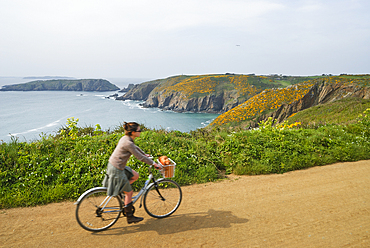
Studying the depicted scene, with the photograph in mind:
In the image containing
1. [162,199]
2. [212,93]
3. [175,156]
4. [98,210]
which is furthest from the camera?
[212,93]

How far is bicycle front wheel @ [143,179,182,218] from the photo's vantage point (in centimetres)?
446

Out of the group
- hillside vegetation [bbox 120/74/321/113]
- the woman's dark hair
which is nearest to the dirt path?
the woman's dark hair

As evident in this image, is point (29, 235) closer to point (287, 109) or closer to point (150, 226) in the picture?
point (150, 226)

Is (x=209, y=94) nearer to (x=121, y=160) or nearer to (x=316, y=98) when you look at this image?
(x=316, y=98)

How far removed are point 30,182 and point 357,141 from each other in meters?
11.9

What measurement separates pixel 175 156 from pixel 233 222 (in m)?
3.13

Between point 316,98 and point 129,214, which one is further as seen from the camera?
point 316,98

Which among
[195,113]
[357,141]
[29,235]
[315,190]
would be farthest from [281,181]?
[195,113]

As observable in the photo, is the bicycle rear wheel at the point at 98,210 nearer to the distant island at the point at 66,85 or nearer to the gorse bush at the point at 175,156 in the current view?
the gorse bush at the point at 175,156

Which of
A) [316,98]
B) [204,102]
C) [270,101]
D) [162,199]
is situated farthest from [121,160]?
[204,102]

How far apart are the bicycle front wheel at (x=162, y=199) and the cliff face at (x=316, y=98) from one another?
95.5 ft

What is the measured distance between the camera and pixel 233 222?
→ 4.36 metres

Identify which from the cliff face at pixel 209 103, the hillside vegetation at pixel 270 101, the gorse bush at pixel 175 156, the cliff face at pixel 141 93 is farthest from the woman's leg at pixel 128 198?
the cliff face at pixel 141 93

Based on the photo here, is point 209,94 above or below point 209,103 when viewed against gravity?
above
